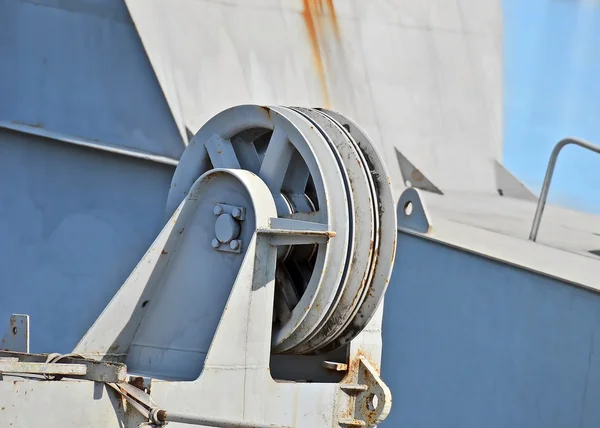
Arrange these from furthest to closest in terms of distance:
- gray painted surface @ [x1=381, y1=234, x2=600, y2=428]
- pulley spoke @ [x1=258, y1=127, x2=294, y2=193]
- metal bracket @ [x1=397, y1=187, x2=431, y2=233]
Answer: metal bracket @ [x1=397, y1=187, x2=431, y2=233], gray painted surface @ [x1=381, y1=234, x2=600, y2=428], pulley spoke @ [x1=258, y1=127, x2=294, y2=193]

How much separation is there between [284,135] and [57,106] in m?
3.05

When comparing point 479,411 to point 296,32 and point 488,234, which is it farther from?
point 296,32

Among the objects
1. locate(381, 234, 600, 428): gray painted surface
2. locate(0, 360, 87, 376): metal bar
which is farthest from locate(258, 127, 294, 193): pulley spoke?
locate(381, 234, 600, 428): gray painted surface

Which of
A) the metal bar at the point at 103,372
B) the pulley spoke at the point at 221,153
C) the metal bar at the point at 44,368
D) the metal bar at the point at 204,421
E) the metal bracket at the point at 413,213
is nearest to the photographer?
the metal bar at the point at 44,368

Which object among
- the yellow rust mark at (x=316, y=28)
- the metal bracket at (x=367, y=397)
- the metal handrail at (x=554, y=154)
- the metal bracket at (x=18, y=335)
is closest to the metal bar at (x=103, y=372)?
the metal bracket at (x=18, y=335)

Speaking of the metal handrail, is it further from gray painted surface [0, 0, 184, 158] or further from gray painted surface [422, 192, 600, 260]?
gray painted surface [0, 0, 184, 158]

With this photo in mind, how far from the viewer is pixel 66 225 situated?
7699 millimetres

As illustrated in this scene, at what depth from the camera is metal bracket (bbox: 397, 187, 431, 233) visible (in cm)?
765

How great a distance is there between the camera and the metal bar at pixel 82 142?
7.54 metres

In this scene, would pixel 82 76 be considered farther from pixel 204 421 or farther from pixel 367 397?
pixel 204 421

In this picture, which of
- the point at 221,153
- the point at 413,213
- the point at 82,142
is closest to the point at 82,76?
the point at 82,142

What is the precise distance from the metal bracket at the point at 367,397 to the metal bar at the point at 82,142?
266cm

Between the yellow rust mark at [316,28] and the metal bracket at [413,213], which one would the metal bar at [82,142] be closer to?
the metal bracket at [413,213]

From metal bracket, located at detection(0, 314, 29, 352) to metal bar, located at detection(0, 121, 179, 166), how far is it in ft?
9.08
